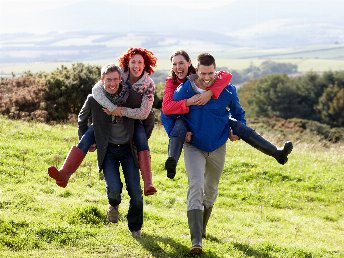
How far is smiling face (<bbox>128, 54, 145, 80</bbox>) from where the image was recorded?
7.31m

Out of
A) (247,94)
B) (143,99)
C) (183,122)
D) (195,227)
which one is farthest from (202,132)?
(247,94)

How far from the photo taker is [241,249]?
748cm

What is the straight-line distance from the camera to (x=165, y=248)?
7031mm

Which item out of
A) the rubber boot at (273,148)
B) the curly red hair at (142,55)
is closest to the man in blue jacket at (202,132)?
the rubber boot at (273,148)

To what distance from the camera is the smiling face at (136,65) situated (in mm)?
7310

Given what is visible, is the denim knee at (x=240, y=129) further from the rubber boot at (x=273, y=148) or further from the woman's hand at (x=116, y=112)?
the woman's hand at (x=116, y=112)

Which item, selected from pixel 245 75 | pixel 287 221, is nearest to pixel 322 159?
pixel 287 221

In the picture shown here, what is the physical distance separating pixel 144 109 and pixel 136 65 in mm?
681

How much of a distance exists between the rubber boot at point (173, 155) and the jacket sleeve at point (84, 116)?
4.23ft

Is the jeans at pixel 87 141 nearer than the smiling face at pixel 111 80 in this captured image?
No

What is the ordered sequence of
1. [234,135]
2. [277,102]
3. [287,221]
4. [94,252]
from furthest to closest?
[277,102], [287,221], [234,135], [94,252]

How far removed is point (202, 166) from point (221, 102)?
3.03 feet

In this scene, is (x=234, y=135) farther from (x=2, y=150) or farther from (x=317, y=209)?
(x=2, y=150)

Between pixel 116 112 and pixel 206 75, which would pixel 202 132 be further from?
pixel 116 112
